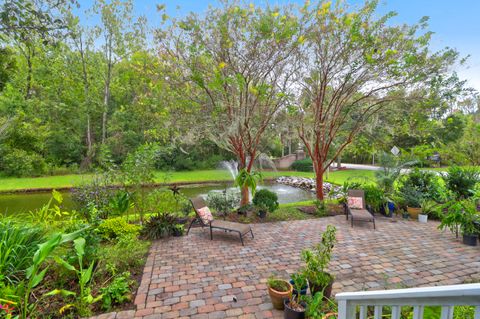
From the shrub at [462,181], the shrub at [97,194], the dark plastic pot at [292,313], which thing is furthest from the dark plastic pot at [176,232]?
the shrub at [462,181]

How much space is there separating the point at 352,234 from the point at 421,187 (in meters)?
3.62

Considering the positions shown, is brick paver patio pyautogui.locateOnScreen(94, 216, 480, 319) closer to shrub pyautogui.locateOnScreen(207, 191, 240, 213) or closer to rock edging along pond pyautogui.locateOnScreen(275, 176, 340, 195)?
shrub pyautogui.locateOnScreen(207, 191, 240, 213)

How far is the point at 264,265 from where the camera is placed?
4008 millimetres

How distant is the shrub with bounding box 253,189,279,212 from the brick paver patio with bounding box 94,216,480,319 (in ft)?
3.62

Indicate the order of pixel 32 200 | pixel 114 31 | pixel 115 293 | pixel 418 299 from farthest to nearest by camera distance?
pixel 114 31
pixel 32 200
pixel 115 293
pixel 418 299

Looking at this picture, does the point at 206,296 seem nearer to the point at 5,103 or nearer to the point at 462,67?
the point at 462,67

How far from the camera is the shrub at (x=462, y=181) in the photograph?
6.95 meters

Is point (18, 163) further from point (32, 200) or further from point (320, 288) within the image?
point (320, 288)

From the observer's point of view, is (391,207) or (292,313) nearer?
(292,313)

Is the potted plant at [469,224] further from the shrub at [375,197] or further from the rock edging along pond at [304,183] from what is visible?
the rock edging along pond at [304,183]

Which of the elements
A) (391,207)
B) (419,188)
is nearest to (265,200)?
(391,207)

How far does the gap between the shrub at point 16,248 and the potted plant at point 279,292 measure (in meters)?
3.02

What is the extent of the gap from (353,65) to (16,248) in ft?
26.4

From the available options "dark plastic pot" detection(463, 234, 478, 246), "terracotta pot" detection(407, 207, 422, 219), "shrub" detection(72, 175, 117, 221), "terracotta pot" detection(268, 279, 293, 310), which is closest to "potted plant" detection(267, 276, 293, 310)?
"terracotta pot" detection(268, 279, 293, 310)
